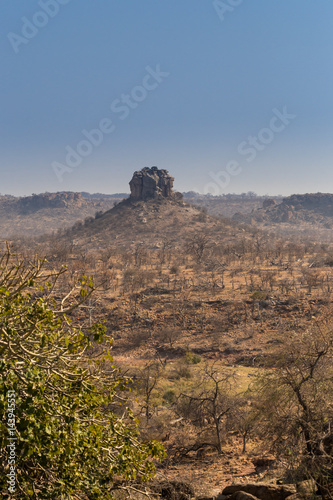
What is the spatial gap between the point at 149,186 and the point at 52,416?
380 ft

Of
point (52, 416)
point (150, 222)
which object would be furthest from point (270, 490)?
point (150, 222)

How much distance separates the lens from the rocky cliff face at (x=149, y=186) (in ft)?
383

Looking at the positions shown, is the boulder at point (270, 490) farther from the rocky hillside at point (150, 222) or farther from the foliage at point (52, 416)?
the rocky hillside at point (150, 222)

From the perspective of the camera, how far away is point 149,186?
117 metres

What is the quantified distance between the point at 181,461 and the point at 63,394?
28.0 feet

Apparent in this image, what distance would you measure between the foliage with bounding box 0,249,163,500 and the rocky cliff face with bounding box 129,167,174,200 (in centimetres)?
11399

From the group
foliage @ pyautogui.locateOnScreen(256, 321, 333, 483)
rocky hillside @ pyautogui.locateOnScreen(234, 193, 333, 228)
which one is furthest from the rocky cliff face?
foliage @ pyautogui.locateOnScreen(256, 321, 333, 483)

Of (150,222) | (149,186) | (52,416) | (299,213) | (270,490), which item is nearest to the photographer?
(52,416)

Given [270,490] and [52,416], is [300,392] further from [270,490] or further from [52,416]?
[52,416]

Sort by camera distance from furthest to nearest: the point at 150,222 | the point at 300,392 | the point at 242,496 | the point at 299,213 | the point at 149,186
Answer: the point at 299,213, the point at 149,186, the point at 150,222, the point at 300,392, the point at 242,496

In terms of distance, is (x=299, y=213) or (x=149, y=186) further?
(x=299, y=213)

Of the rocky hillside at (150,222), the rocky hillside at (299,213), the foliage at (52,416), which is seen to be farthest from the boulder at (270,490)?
the rocky hillside at (299,213)

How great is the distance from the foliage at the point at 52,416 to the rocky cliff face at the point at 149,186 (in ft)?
374

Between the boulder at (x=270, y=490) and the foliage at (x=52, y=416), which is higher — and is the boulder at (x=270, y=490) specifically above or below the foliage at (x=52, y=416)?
below
